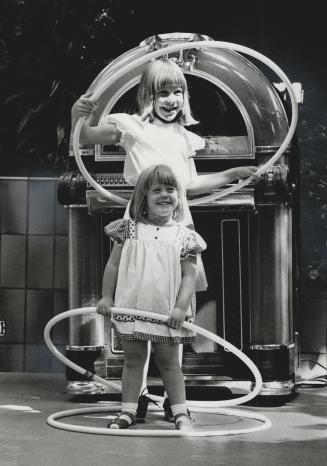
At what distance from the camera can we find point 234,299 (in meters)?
4.34

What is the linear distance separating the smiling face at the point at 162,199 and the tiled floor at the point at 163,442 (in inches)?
36.2

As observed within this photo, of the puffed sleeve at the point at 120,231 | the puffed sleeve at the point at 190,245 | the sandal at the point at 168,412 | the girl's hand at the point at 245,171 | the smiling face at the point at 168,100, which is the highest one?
the smiling face at the point at 168,100

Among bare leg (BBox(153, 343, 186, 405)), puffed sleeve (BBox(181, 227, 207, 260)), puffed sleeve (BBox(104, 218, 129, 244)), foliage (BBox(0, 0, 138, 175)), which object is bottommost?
bare leg (BBox(153, 343, 186, 405))

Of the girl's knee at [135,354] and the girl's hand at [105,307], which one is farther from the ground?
the girl's hand at [105,307]

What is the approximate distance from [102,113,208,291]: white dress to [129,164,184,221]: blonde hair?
23cm

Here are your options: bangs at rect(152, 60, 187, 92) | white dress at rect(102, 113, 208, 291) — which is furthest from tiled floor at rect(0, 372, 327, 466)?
bangs at rect(152, 60, 187, 92)

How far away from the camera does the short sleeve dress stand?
11.3 feet

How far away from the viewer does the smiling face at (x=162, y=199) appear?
347 cm

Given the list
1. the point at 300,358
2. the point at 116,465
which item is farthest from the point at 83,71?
the point at 116,465

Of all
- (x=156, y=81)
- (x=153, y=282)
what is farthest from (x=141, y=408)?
(x=156, y=81)

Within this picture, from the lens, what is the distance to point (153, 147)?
3.76 metres

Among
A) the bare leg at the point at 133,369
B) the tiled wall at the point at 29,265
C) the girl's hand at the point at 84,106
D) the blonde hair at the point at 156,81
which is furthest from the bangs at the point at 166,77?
the tiled wall at the point at 29,265

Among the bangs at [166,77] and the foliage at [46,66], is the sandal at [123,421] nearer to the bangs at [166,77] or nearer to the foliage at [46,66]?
the bangs at [166,77]

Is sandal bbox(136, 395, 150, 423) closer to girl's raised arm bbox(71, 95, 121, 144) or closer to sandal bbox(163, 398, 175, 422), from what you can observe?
sandal bbox(163, 398, 175, 422)
